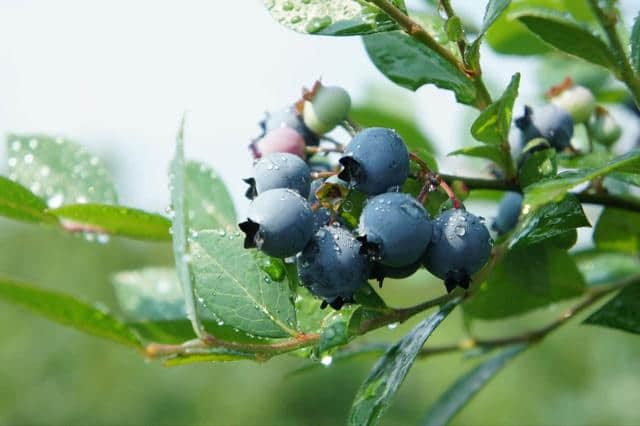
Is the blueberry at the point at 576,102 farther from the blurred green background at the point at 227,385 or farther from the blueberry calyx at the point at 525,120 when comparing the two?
the blurred green background at the point at 227,385

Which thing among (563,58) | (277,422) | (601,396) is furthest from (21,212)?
(277,422)

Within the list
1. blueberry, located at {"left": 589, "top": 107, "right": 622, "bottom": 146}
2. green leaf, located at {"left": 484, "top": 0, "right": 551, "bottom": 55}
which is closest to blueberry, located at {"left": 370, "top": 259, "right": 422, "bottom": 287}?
blueberry, located at {"left": 589, "top": 107, "right": 622, "bottom": 146}

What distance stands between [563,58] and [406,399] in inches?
343

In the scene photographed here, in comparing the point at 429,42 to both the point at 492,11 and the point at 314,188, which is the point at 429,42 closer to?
the point at 492,11

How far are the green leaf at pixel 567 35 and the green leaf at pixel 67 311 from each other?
702 mm

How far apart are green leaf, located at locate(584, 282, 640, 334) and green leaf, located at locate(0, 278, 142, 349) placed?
2.87ft

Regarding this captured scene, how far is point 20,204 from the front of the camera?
128cm

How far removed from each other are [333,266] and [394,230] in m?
→ 0.10

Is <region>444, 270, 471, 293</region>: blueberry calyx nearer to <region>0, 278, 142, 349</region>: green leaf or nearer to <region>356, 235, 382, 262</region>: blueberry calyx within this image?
<region>356, 235, 382, 262</region>: blueberry calyx

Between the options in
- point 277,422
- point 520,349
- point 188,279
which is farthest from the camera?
point 277,422

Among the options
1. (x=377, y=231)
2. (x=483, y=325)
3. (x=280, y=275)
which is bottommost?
(x=483, y=325)

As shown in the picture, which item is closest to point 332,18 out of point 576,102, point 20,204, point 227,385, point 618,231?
point 20,204

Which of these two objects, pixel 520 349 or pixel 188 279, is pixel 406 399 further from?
pixel 188 279

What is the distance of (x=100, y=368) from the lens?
33.9ft
